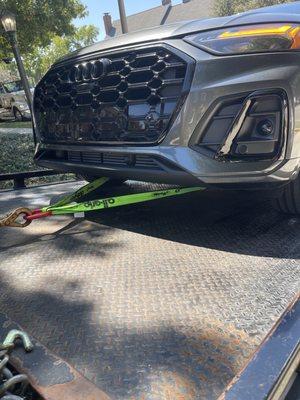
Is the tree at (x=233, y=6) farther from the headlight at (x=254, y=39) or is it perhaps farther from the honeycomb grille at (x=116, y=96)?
the headlight at (x=254, y=39)

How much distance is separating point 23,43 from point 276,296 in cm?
1515

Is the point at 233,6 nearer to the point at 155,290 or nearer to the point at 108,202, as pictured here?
the point at 108,202

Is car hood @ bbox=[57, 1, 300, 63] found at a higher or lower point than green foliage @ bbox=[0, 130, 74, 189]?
higher

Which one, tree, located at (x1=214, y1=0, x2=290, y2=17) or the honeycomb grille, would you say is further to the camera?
tree, located at (x1=214, y1=0, x2=290, y2=17)

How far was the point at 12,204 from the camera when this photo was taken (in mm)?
3404

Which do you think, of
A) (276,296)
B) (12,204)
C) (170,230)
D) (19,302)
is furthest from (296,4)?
(12,204)

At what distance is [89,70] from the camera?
8.65 ft

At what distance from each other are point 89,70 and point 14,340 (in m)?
1.81

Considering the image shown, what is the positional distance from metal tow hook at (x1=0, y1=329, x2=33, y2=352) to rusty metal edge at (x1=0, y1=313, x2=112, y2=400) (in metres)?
0.02

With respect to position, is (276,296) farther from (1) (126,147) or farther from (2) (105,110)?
(2) (105,110)

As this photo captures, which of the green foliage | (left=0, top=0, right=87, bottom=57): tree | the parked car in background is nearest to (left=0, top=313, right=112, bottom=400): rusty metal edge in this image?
the green foliage

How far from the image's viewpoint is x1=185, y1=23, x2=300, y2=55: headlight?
2.09m

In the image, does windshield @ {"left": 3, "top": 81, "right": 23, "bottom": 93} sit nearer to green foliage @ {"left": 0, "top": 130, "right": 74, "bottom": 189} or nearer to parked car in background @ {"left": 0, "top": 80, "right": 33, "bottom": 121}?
parked car in background @ {"left": 0, "top": 80, "right": 33, "bottom": 121}

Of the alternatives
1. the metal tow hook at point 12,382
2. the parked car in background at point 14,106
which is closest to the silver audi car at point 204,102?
the metal tow hook at point 12,382
